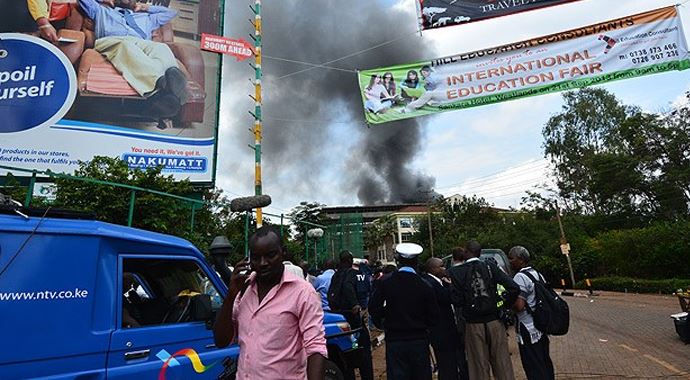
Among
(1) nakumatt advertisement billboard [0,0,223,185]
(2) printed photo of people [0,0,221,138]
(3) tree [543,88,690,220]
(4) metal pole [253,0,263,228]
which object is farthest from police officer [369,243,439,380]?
(3) tree [543,88,690,220]

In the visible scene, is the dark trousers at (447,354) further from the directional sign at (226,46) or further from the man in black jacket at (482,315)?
the directional sign at (226,46)

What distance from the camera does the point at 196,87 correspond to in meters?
14.2

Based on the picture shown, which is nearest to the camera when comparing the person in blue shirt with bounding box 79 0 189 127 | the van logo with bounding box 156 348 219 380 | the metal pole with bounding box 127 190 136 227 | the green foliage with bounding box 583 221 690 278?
the van logo with bounding box 156 348 219 380

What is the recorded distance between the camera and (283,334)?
2109mm

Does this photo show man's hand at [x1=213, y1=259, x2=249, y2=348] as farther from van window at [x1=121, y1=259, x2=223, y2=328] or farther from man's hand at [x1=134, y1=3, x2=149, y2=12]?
man's hand at [x1=134, y1=3, x2=149, y2=12]

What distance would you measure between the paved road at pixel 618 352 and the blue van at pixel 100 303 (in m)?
4.30

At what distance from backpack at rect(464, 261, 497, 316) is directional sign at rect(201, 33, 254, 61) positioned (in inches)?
354

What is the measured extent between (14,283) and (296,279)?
61.9 inches

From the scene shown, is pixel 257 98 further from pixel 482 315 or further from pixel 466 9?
pixel 482 315

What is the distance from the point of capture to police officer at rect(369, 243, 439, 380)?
423 centimetres

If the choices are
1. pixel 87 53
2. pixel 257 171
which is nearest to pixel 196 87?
pixel 87 53

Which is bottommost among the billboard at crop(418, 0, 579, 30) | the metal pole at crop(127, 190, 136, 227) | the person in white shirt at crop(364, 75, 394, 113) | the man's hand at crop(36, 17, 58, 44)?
the metal pole at crop(127, 190, 136, 227)

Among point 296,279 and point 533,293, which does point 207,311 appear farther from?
point 533,293

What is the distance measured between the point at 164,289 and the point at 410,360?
7.50 feet
